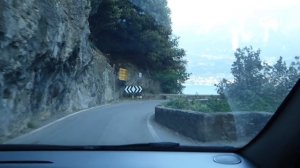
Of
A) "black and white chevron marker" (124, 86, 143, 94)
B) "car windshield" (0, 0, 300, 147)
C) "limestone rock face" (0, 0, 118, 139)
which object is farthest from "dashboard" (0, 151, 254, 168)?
"black and white chevron marker" (124, 86, 143, 94)

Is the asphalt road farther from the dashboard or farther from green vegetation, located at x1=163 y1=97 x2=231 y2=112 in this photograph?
the dashboard

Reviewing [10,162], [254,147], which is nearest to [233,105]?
[254,147]

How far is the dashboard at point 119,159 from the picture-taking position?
396cm

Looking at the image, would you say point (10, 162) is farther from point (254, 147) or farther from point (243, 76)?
point (243, 76)

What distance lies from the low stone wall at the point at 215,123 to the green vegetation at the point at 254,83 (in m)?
0.11

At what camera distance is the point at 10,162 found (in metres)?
3.95

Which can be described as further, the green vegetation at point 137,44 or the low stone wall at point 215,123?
the green vegetation at point 137,44

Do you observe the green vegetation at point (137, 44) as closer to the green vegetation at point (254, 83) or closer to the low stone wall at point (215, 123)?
the low stone wall at point (215, 123)

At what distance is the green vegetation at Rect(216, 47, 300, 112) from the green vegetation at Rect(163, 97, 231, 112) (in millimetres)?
500

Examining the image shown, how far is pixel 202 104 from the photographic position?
8.52 meters

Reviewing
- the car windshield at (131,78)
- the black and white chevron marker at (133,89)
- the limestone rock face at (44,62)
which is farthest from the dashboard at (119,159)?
the black and white chevron marker at (133,89)

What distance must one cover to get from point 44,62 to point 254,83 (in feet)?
46.2

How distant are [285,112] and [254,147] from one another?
0.45 meters

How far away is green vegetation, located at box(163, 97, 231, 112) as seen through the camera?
6.40m
